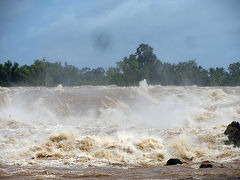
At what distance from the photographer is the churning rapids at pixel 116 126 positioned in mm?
11000

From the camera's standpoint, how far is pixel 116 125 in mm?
17812

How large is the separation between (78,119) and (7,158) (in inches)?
364

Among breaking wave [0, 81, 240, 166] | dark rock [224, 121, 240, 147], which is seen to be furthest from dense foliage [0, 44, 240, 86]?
dark rock [224, 121, 240, 147]

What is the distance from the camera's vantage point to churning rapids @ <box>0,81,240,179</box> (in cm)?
1100

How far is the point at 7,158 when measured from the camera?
10.4 meters

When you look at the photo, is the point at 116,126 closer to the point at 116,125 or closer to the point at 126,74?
the point at 116,125

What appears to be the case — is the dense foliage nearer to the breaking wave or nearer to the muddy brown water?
the breaking wave

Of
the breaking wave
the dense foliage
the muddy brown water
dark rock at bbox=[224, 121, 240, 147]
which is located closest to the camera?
the muddy brown water

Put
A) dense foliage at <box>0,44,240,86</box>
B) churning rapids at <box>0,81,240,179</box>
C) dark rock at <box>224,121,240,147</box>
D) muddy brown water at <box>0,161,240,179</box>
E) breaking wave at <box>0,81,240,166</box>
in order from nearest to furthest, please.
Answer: muddy brown water at <box>0,161,240,179</box>, churning rapids at <box>0,81,240,179</box>, breaking wave at <box>0,81,240,166</box>, dark rock at <box>224,121,240,147</box>, dense foliage at <box>0,44,240,86</box>

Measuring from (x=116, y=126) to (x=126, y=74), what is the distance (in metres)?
33.3

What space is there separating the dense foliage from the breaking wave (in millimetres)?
21174

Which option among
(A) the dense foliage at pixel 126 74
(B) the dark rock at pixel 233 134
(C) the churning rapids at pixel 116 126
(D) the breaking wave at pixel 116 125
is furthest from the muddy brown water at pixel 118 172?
(A) the dense foliage at pixel 126 74

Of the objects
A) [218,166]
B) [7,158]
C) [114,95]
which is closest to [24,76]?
[114,95]

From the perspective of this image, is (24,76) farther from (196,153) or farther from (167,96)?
(196,153)
